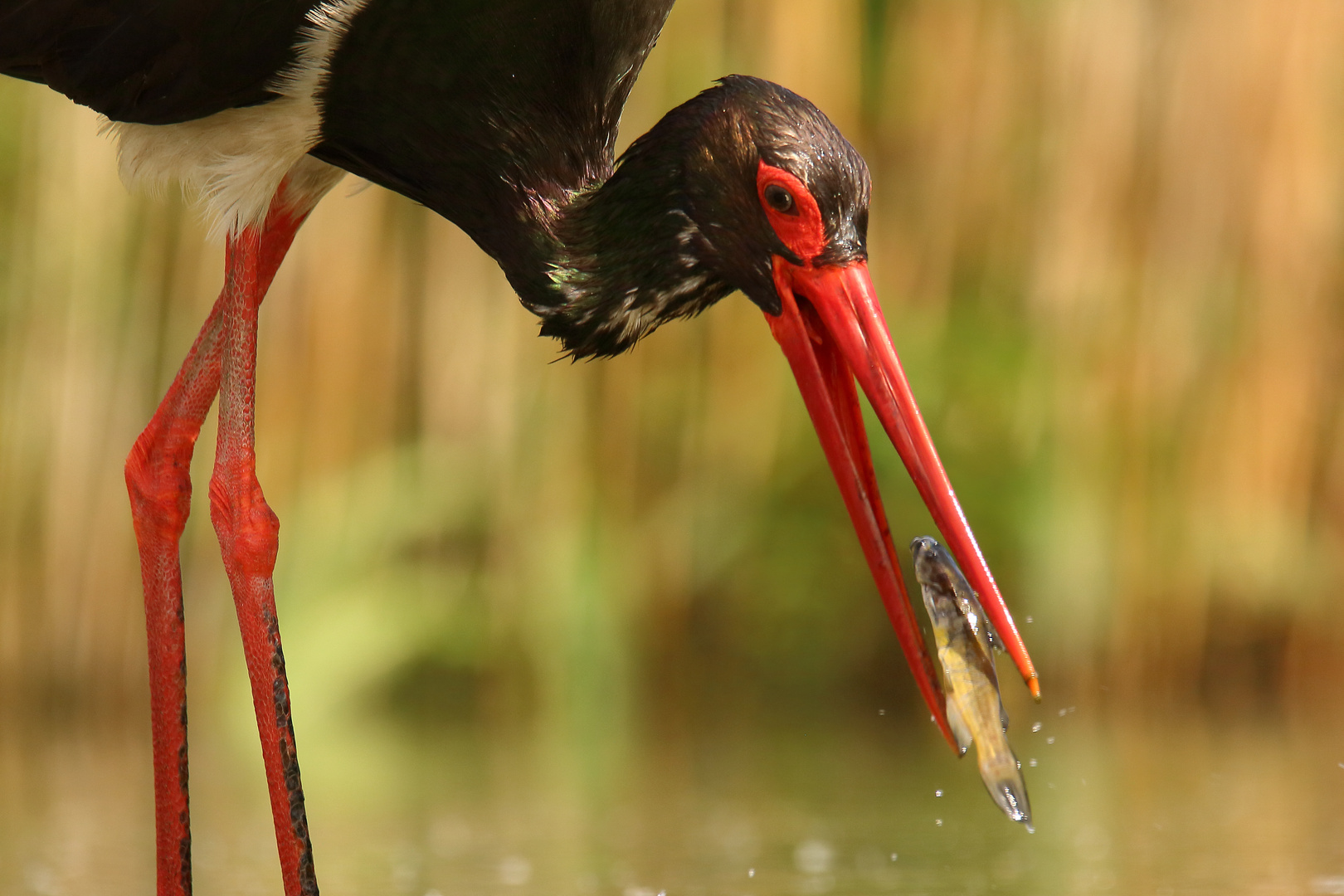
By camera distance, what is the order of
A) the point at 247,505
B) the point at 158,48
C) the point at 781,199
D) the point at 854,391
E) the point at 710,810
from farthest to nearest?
1. the point at 710,810
2. the point at 247,505
3. the point at 158,48
4. the point at 854,391
5. the point at 781,199

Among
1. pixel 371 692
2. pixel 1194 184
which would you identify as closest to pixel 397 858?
pixel 371 692

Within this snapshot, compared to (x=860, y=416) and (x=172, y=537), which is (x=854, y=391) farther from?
(x=172, y=537)

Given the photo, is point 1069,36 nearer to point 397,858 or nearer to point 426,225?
point 426,225

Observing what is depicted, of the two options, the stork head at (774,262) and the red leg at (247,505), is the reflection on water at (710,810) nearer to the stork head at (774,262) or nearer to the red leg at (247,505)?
the red leg at (247,505)

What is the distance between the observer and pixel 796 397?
16.8ft

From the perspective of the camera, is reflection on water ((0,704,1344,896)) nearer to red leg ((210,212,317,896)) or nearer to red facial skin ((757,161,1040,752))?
red leg ((210,212,317,896))

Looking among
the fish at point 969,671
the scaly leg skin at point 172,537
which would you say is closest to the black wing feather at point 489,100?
the scaly leg skin at point 172,537

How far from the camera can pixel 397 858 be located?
3332mm

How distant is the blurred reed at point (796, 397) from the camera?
4988 mm

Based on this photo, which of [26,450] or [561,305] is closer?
[561,305]

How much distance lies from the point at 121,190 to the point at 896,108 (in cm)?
222

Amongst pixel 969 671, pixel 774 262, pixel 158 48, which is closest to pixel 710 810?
pixel 969 671

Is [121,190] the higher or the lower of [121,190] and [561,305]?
the higher

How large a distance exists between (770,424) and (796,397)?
106mm
